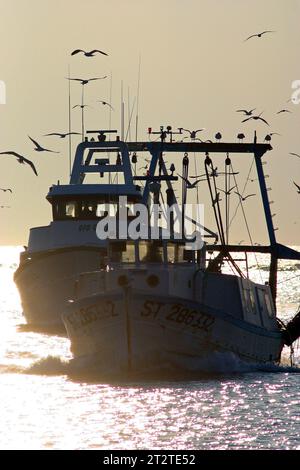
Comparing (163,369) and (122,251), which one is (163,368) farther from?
(122,251)

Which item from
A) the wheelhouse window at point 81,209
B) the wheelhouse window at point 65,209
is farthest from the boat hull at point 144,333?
the wheelhouse window at point 65,209

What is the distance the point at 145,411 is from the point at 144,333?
756 centimetres

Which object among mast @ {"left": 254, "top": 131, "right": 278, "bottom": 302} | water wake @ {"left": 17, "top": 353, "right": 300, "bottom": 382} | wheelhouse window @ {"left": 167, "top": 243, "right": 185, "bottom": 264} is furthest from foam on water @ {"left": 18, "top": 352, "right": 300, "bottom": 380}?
mast @ {"left": 254, "top": 131, "right": 278, "bottom": 302}

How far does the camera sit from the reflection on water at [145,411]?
36250 mm

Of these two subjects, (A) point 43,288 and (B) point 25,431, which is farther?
(A) point 43,288

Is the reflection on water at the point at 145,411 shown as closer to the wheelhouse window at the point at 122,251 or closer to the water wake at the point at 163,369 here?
the water wake at the point at 163,369

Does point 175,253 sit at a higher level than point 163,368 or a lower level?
higher

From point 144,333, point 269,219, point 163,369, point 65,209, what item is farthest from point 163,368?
point 269,219

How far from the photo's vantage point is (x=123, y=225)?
2089 inches

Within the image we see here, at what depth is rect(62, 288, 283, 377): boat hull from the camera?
47719mm

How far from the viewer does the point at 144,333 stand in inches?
1887
